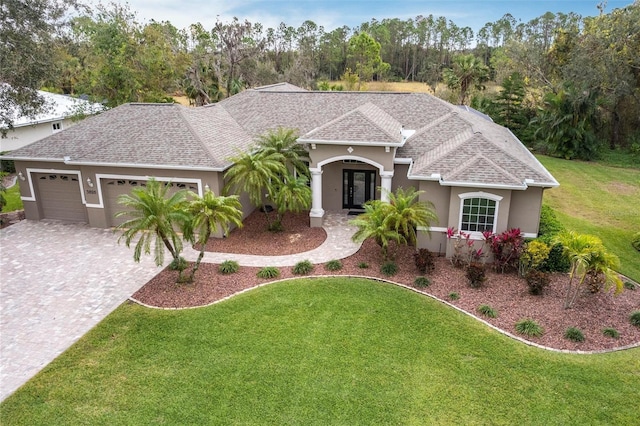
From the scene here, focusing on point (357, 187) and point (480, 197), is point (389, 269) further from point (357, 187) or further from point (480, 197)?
point (357, 187)

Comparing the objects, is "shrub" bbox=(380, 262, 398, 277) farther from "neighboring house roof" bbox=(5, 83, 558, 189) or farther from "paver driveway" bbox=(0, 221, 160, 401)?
"paver driveway" bbox=(0, 221, 160, 401)

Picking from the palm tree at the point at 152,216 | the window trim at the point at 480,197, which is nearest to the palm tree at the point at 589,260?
the window trim at the point at 480,197

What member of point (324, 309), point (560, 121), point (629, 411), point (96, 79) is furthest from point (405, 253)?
point (96, 79)

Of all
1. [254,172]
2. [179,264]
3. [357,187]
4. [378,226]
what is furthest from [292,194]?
[179,264]

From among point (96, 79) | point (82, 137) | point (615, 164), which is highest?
point (96, 79)

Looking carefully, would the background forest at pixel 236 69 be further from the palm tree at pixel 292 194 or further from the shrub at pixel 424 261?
the shrub at pixel 424 261

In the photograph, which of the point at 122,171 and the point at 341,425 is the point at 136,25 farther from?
the point at 341,425

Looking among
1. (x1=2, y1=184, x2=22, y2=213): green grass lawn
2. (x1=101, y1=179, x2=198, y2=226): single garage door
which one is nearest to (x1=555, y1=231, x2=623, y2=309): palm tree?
(x1=101, y1=179, x2=198, y2=226): single garage door
